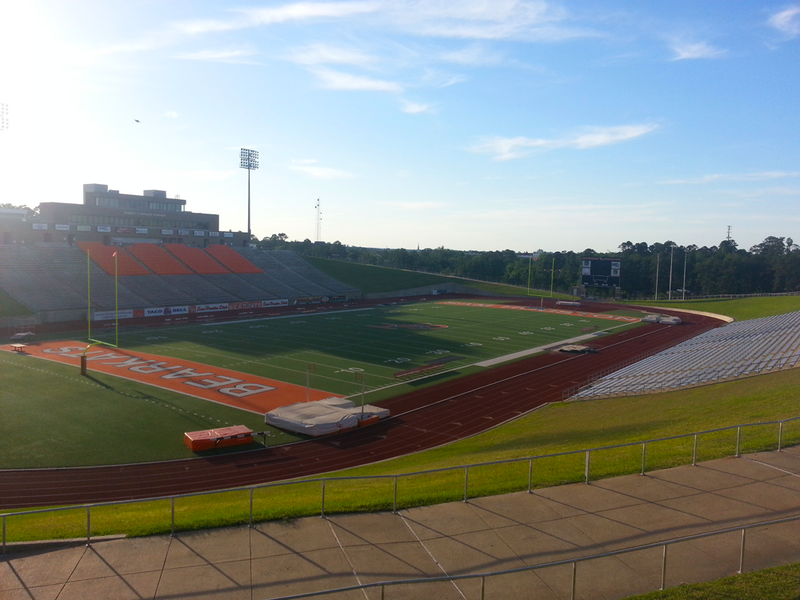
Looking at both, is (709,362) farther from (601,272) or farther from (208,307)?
(208,307)

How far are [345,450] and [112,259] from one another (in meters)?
59.0

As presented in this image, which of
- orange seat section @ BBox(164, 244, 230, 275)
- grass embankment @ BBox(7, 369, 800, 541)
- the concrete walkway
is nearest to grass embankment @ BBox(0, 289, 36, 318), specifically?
orange seat section @ BBox(164, 244, 230, 275)

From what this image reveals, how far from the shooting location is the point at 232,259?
87375 mm

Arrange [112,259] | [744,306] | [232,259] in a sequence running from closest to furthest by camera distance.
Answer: [112,259]
[744,306]
[232,259]

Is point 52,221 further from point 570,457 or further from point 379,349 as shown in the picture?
point 570,457

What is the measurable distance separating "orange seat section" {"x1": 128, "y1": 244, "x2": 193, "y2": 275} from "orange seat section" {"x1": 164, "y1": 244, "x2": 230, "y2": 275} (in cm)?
132

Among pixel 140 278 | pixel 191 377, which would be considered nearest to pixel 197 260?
pixel 140 278

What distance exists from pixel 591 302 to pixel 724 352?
5112cm

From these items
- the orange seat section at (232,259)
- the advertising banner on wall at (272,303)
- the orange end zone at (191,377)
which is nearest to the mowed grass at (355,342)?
the orange end zone at (191,377)

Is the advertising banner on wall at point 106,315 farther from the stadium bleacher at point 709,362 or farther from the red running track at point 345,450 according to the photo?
the stadium bleacher at point 709,362

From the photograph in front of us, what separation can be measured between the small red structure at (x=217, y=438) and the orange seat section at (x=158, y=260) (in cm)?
5504

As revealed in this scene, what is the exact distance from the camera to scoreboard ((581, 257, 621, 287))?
76.4 m

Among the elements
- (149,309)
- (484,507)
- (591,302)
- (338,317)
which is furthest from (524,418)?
(591,302)

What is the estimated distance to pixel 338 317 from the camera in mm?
65938
